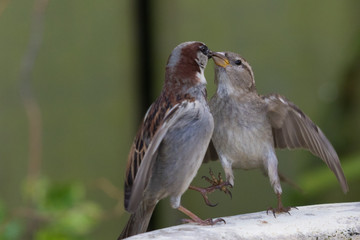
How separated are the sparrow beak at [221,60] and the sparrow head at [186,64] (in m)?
0.13

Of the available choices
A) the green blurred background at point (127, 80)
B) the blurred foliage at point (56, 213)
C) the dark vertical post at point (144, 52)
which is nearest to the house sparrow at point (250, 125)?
the blurred foliage at point (56, 213)

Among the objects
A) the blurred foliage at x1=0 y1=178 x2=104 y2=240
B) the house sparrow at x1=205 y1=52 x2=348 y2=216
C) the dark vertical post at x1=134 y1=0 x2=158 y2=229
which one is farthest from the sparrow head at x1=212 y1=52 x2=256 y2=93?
the dark vertical post at x1=134 y1=0 x2=158 y2=229

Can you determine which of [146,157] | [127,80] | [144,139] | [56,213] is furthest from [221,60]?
[127,80]

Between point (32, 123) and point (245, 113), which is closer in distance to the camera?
point (245, 113)

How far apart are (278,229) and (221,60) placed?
67 centimetres

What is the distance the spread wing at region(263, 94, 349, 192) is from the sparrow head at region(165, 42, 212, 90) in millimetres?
338

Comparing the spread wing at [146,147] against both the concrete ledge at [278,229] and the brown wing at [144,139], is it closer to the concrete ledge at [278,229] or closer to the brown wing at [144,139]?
the brown wing at [144,139]

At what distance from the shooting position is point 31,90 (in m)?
3.29

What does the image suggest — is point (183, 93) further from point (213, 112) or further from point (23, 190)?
point (23, 190)

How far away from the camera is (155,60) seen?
11.4 ft

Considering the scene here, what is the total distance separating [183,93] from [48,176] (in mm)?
1392

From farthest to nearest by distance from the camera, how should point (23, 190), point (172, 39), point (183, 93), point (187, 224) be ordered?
point (172, 39)
point (23, 190)
point (183, 93)
point (187, 224)

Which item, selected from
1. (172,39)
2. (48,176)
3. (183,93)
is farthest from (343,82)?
(183,93)

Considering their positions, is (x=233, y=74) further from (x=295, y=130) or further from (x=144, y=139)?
(x=144, y=139)
